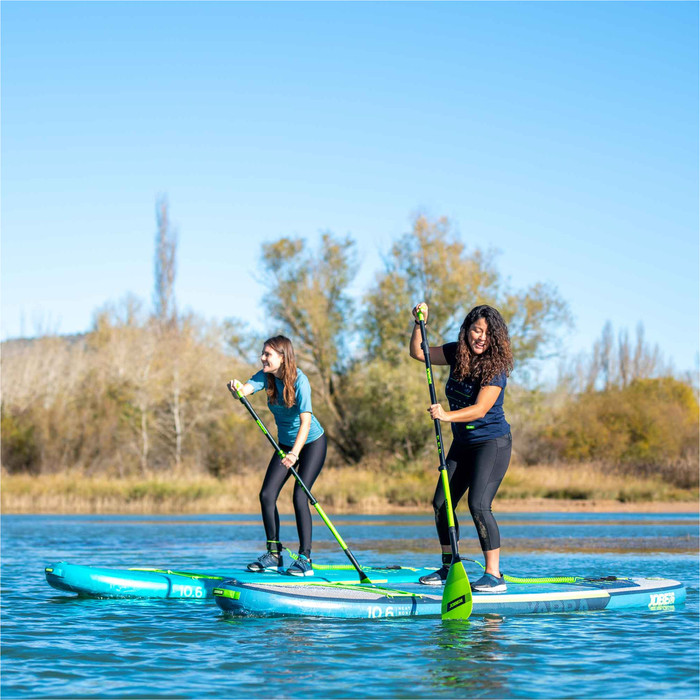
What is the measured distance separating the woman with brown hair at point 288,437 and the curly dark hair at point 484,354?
1.51 m

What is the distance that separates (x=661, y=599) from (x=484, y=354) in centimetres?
276

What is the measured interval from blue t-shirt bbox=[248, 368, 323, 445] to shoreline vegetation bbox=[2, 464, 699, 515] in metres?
16.9

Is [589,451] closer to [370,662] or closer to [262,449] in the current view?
[262,449]

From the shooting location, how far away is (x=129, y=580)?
351 inches

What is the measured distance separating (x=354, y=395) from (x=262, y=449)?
16.3ft

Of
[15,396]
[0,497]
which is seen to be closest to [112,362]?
[15,396]

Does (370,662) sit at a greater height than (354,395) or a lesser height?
lesser

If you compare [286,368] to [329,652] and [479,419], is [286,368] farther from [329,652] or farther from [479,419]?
[329,652]

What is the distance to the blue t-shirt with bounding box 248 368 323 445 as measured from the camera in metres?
8.52

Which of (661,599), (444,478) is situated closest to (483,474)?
(444,478)

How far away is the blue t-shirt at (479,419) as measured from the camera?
297 inches

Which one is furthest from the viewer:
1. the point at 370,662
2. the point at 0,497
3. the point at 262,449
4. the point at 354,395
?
the point at 262,449

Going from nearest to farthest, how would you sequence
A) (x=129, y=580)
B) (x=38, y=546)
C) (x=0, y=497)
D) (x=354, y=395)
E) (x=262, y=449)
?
1. (x=129, y=580)
2. (x=38, y=546)
3. (x=0, y=497)
4. (x=354, y=395)
5. (x=262, y=449)

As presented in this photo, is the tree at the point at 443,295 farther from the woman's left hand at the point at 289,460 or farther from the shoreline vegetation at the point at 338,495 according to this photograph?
the woman's left hand at the point at 289,460
